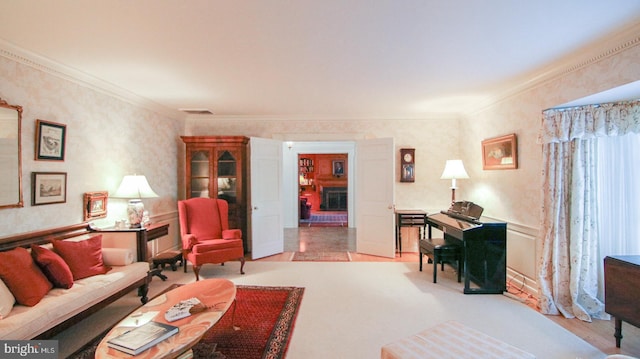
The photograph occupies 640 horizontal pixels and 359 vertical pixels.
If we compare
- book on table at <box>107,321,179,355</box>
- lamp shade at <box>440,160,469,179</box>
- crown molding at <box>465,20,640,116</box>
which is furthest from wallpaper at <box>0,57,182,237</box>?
crown molding at <box>465,20,640,116</box>

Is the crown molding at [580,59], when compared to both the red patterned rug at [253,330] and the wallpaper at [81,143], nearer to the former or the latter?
the red patterned rug at [253,330]

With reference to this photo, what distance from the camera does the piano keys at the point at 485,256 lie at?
3486 mm

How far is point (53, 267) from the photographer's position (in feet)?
7.96

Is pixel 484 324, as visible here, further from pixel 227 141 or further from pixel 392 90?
pixel 227 141

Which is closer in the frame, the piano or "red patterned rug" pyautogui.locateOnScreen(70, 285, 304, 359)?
"red patterned rug" pyautogui.locateOnScreen(70, 285, 304, 359)

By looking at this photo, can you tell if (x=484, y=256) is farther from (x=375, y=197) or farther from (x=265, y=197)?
(x=265, y=197)

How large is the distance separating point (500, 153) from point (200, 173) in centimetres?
477

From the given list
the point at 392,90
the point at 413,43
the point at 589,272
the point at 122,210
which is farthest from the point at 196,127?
the point at 589,272

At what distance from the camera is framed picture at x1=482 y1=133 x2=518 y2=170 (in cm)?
372

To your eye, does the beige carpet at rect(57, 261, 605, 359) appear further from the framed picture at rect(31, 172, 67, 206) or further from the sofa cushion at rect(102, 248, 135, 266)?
the framed picture at rect(31, 172, 67, 206)

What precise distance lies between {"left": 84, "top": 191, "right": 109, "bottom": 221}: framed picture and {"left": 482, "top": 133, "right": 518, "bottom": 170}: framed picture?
517 centimetres

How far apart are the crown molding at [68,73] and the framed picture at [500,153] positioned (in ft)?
16.7

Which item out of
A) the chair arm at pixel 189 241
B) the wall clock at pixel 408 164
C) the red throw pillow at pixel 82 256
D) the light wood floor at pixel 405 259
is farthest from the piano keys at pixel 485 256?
the red throw pillow at pixel 82 256

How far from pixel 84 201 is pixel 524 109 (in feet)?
17.6
